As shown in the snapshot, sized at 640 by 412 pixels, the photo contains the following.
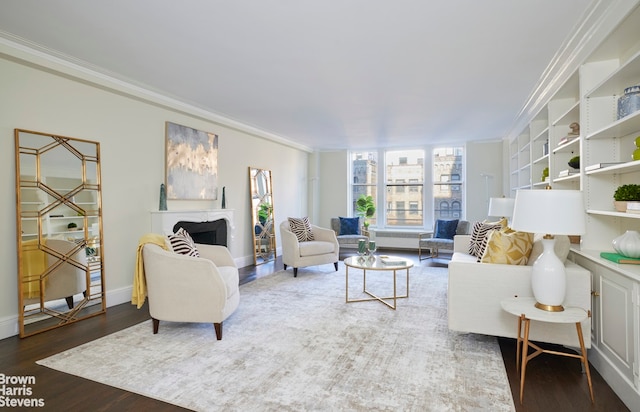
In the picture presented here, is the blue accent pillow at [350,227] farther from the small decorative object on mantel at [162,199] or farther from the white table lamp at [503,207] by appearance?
the small decorative object on mantel at [162,199]

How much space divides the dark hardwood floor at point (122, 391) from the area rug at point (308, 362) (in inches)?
3.0

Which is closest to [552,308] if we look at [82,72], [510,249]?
[510,249]

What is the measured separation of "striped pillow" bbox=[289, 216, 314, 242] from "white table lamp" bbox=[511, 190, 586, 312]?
3.75 m

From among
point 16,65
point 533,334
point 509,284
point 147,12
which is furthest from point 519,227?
point 16,65

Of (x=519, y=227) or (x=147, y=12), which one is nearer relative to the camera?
(x=519, y=227)

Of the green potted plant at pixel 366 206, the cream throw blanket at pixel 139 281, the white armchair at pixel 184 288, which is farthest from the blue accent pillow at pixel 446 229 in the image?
the cream throw blanket at pixel 139 281

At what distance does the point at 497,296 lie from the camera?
8.57 feet

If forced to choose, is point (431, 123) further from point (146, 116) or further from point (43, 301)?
point (43, 301)

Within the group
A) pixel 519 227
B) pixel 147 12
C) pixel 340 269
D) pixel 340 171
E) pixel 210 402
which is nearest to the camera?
pixel 210 402

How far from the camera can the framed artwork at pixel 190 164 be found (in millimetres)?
4590

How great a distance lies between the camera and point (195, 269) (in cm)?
282

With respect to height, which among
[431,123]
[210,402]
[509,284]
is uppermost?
[431,123]

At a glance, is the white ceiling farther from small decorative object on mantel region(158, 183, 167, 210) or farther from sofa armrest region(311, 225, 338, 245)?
sofa armrest region(311, 225, 338, 245)

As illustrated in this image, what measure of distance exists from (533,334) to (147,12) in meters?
3.72
